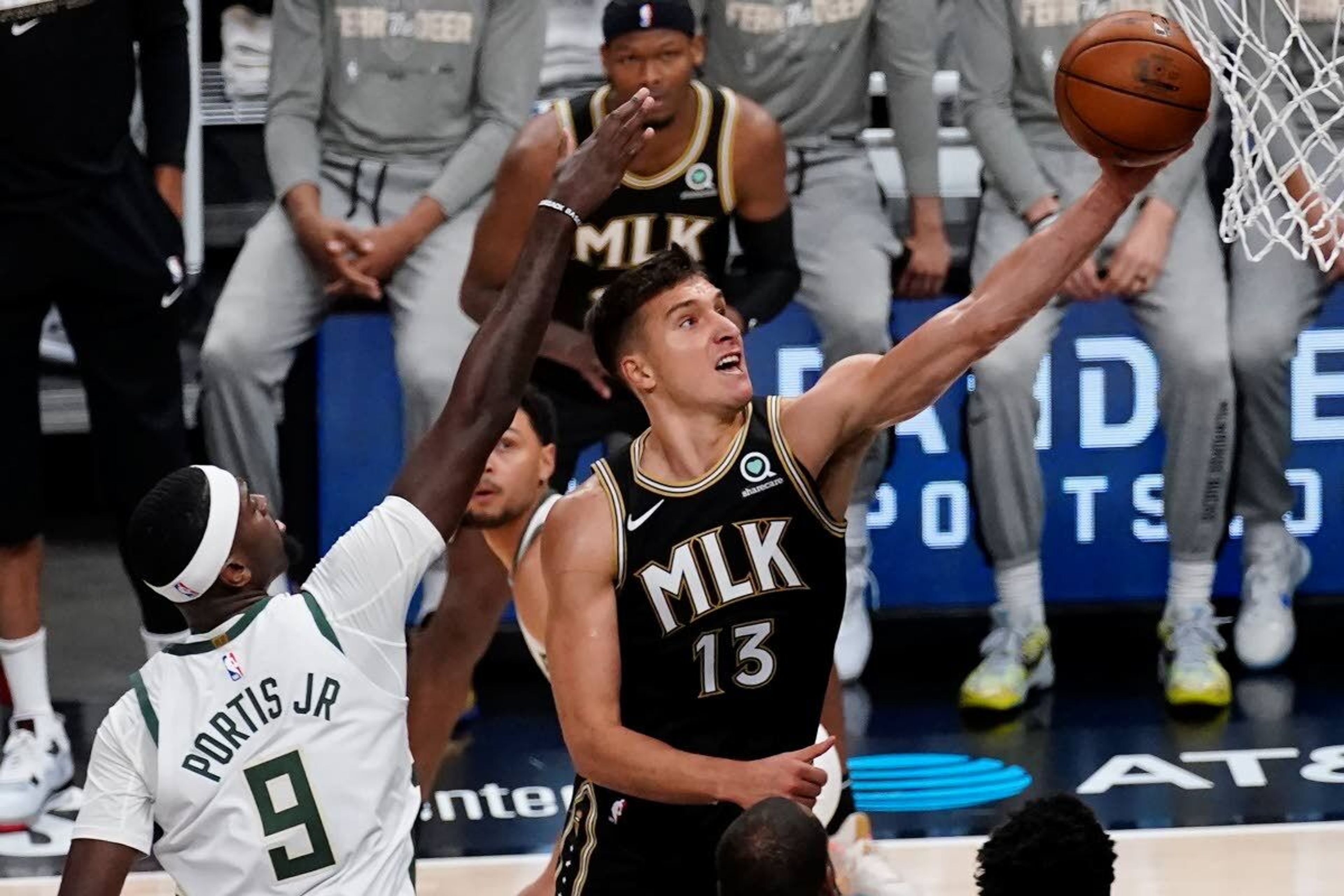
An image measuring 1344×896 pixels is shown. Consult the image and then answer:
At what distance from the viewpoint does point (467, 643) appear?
221 inches

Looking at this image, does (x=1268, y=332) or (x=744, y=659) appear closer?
(x=744, y=659)

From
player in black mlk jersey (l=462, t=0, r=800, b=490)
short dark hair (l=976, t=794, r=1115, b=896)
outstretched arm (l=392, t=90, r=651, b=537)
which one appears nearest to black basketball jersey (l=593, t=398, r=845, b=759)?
outstretched arm (l=392, t=90, r=651, b=537)

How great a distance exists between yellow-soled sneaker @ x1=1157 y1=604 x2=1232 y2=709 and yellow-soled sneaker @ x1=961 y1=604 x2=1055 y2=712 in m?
0.36

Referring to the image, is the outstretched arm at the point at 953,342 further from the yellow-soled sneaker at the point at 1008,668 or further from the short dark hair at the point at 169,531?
the yellow-soled sneaker at the point at 1008,668

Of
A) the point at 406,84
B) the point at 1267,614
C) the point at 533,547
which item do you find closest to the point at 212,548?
the point at 533,547

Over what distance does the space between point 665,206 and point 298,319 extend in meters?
1.25

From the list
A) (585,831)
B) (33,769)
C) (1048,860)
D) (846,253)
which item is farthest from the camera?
(846,253)

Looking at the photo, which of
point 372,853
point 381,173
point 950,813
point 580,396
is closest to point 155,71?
point 381,173

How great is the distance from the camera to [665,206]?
245 inches

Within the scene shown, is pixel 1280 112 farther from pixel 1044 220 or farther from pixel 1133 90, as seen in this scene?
pixel 1133 90

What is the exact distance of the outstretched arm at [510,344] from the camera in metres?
3.56

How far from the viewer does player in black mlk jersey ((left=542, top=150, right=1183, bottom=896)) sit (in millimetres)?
4012

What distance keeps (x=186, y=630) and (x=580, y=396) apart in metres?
1.24

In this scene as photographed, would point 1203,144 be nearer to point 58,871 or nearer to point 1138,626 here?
point 1138,626
